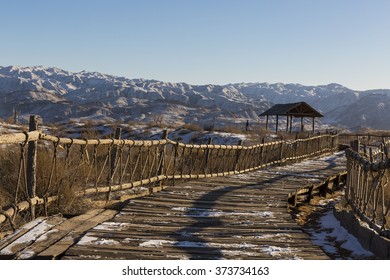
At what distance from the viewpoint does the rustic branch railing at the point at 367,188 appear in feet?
17.5

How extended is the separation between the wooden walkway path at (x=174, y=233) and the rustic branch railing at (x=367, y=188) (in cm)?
114

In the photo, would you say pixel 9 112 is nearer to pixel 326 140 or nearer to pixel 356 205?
pixel 326 140

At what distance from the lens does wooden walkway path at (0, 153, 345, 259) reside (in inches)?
152

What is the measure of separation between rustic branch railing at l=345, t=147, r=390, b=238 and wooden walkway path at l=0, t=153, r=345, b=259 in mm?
1136

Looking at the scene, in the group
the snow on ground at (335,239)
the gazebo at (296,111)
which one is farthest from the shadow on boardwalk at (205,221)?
the gazebo at (296,111)

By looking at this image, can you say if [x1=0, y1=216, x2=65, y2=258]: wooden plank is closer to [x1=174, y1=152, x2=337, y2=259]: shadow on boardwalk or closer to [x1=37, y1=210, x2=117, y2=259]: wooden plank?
[x1=37, y1=210, x2=117, y2=259]: wooden plank

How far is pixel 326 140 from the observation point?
914 inches

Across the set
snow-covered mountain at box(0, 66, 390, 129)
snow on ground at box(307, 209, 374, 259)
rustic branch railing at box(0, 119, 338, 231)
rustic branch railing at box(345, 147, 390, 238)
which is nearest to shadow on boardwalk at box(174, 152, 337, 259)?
snow on ground at box(307, 209, 374, 259)

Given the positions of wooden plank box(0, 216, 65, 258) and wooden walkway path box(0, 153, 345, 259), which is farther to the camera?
wooden walkway path box(0, 153, 345, 259)

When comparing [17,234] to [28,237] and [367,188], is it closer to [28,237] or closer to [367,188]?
[28,237]
